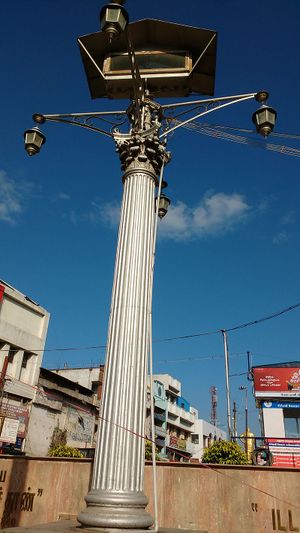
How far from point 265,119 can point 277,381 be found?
23.6 metres

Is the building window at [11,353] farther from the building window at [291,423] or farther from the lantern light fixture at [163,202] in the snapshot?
the lantern light fixture at [163,202]

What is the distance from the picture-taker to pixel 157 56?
22.6 feet

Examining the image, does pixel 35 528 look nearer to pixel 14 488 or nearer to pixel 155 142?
pixel 14 488

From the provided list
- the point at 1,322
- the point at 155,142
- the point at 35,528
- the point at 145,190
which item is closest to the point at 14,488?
the point at 35,528

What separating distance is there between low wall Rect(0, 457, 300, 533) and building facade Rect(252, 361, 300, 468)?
65.8 feet

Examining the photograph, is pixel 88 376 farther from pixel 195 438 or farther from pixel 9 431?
pixel 195 438

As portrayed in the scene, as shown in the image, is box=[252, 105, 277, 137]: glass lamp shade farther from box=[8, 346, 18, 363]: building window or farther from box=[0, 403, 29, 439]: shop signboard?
box=[8, 346, 18, 363]: building window

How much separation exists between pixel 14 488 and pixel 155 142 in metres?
6.92

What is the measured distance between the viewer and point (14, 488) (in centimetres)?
777

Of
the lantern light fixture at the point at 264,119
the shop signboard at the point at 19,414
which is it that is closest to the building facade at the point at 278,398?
the shop signboard at the point at 19,414

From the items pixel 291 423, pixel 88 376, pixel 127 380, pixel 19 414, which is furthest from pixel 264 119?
pixel 88 376

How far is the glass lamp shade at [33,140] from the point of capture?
21.7 feet

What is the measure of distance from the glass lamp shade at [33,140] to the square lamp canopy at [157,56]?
57.9 inches

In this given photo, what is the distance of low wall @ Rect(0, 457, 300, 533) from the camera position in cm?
655
